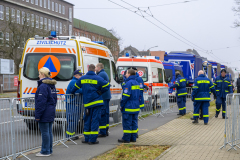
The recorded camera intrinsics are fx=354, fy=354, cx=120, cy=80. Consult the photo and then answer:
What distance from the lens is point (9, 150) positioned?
6.48m

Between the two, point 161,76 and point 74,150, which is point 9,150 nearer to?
point 74,150

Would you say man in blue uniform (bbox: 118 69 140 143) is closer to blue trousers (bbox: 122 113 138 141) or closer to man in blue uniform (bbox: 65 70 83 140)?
blue trousers (bbox: 122 113 138 141)

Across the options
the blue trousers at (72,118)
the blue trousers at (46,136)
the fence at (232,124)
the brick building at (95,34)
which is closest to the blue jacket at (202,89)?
the fence at (232,124)

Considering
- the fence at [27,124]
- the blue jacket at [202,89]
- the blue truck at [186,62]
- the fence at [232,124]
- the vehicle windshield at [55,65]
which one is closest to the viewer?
the fence at [27,124]

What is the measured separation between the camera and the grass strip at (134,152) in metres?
6.97

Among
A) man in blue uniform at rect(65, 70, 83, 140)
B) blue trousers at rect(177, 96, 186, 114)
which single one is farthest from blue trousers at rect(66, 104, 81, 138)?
blue trousers at rect(177, 96, 186, 114)

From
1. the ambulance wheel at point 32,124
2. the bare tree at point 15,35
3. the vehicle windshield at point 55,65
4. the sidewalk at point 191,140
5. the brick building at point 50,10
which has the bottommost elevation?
the sidewalk at point 191,140

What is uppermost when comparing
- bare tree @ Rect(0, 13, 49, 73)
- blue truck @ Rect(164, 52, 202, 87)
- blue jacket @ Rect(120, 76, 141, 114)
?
bare tree @ Rect(0, 13, 49, 73)

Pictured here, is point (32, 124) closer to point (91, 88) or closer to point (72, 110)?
point (72, 110)

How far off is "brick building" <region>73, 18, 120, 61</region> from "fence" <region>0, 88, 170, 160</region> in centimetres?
3476

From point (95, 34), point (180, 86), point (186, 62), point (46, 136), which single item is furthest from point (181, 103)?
point (95, 34)

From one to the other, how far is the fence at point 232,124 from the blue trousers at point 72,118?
356cm

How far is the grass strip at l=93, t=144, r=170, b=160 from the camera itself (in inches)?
274

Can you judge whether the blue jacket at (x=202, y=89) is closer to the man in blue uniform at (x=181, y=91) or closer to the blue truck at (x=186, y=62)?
the man in blue uniform at (x=181, y=91)
